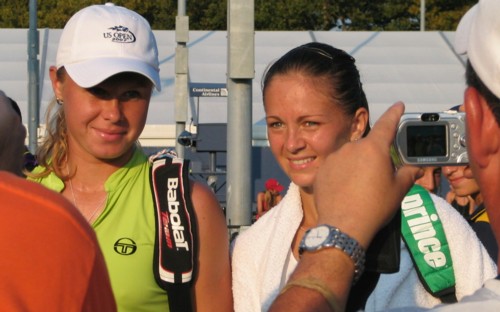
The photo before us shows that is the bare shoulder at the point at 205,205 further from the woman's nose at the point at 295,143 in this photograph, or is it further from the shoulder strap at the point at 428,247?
the shoulder strap at the point at 428,247

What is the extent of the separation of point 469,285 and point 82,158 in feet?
4.20

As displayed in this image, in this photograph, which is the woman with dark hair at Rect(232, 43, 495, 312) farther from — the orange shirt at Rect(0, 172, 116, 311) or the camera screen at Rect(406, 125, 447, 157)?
the orange shirt at Rect(0, 172, 116, 311)

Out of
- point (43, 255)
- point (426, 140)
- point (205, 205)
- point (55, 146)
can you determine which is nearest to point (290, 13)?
point (55, 146)

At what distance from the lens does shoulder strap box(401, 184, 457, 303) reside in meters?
3.43

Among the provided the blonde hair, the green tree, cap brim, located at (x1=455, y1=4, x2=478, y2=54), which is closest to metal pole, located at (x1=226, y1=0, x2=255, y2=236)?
the blonde hair

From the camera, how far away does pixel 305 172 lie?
3670 mm

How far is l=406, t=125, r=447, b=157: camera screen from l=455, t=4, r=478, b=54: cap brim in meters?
0.20

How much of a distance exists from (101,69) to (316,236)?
6.65 ft

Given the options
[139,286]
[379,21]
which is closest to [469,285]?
[139,286]

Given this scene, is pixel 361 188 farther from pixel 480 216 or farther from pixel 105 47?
pixel 480 216

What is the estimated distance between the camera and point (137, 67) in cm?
371

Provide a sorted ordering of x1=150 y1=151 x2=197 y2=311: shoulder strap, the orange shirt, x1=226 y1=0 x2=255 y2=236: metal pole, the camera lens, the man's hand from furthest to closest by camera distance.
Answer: x1=226 y1=0 x2=255 y2=236: metal pole
x1=150 y1=151 x2=197 y2=311: shoulder strap
the camera lens
the man's hand
the orange shirt

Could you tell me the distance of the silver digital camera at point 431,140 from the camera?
2.08 m

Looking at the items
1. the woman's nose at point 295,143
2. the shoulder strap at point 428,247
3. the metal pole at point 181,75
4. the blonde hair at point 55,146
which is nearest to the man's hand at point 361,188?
the shoulder strap at point 428,247
